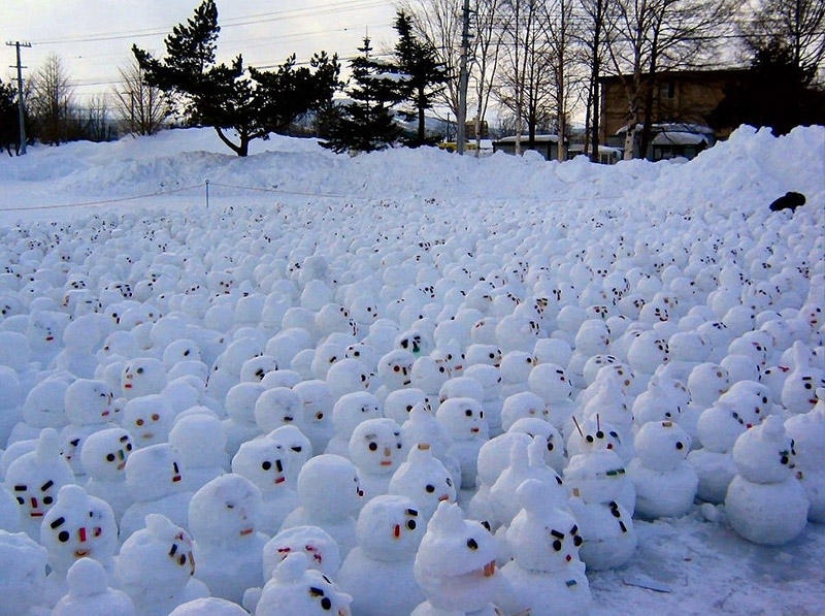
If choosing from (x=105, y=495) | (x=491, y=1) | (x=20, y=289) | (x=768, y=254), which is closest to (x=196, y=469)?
(x=105, y=495)

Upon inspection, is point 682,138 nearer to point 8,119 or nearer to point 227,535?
point 8,119

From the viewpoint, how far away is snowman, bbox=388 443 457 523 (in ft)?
10.8

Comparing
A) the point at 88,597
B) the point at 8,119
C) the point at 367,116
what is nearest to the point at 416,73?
the point at 367,116

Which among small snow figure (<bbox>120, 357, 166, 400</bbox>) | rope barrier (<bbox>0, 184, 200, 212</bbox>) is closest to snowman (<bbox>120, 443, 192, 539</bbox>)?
small snow figure (<bbox>120, 357, 166, 400</bbox>)

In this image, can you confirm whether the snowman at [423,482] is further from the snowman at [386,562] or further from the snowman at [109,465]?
the snowman at [109,465]

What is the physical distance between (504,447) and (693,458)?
4.09 ft

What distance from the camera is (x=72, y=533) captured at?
2.92 m

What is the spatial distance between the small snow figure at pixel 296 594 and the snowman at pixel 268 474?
111 centimetres

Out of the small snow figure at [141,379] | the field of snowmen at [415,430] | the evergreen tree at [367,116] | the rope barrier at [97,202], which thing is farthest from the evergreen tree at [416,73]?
the small snow figure at [141,379]

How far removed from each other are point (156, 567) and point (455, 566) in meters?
1.08

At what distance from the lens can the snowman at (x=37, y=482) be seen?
3.39 metres

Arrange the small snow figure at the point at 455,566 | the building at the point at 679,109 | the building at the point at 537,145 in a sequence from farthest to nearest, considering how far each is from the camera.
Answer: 1. the building at the point at 537,145
2. the building at the point at 679,109
3. the small snow figure at the point at 455,566

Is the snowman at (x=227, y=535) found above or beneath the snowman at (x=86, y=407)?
beneath

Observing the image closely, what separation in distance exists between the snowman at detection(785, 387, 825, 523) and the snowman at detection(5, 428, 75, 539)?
3638 millimetres
